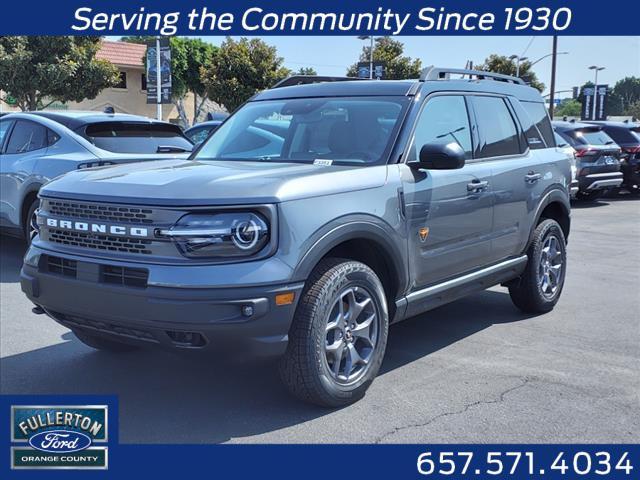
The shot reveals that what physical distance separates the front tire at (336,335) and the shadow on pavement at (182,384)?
205mm

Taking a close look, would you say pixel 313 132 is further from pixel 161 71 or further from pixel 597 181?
pixel 161 71

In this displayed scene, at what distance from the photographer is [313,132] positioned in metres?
4.63

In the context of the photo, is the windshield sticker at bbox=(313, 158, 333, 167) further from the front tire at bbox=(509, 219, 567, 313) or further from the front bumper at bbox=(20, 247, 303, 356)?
the front tire at bbox=(509, 219, 567, 313)

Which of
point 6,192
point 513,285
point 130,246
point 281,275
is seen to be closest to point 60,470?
point 130,246

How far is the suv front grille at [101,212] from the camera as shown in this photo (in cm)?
340

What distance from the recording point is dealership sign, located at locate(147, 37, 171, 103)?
2359 centimetres

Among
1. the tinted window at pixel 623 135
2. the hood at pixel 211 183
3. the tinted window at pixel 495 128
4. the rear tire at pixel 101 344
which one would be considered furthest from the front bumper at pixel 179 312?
the tinted window at pixel 623 135

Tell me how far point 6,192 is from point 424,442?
623 cm

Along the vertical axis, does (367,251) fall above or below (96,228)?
below

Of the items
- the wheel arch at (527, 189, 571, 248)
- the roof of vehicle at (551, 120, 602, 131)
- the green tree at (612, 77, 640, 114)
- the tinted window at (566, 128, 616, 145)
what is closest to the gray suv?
the wheel arch at (527, 189, 571, 248)

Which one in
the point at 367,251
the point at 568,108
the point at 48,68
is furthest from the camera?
the point at 568,108

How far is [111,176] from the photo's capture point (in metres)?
3.83

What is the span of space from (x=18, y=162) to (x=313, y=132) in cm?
461

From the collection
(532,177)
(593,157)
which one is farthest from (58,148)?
(593,157)
